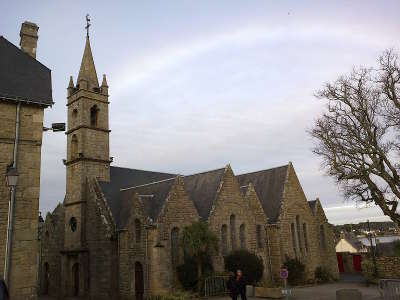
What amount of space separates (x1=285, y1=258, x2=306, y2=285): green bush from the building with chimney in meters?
19.5

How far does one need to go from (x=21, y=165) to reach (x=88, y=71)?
18378 millimetres

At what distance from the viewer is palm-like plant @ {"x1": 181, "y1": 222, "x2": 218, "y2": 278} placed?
2270cm

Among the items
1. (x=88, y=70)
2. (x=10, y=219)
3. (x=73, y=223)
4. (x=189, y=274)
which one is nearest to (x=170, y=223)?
(x=189, y=274)

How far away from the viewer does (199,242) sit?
74.5ft

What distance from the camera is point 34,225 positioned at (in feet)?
55.3

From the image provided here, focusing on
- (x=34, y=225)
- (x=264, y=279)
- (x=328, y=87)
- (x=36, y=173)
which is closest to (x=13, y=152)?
(x=36, y=173)

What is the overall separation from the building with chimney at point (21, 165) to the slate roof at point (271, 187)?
66.8ft

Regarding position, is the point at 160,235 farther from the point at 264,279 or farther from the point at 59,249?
the point at 59,249

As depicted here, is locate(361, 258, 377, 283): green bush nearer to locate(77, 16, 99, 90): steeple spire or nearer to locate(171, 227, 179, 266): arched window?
locate(171, 227, 179, 266): arched window

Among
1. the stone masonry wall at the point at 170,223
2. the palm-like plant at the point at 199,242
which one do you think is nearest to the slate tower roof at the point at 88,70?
the stone masonry wall at the point at 170,223

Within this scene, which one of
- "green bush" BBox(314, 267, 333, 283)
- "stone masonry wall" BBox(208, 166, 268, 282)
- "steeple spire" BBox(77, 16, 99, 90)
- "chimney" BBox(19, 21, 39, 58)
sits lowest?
"green bush" BBox(314, 267, 333, 283)

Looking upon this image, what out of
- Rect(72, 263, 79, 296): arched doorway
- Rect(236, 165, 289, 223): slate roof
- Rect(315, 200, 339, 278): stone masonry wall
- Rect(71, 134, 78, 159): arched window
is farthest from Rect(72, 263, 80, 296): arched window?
Rect(315, 200, 339, 278): stone masonry wall

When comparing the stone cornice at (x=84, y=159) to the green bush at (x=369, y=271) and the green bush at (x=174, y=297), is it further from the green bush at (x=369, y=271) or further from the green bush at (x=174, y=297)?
the green bush at (x=369, y=271)

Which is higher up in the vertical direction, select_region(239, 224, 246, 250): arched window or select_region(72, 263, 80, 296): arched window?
select_region(239, 224, 246, 250): arched window
